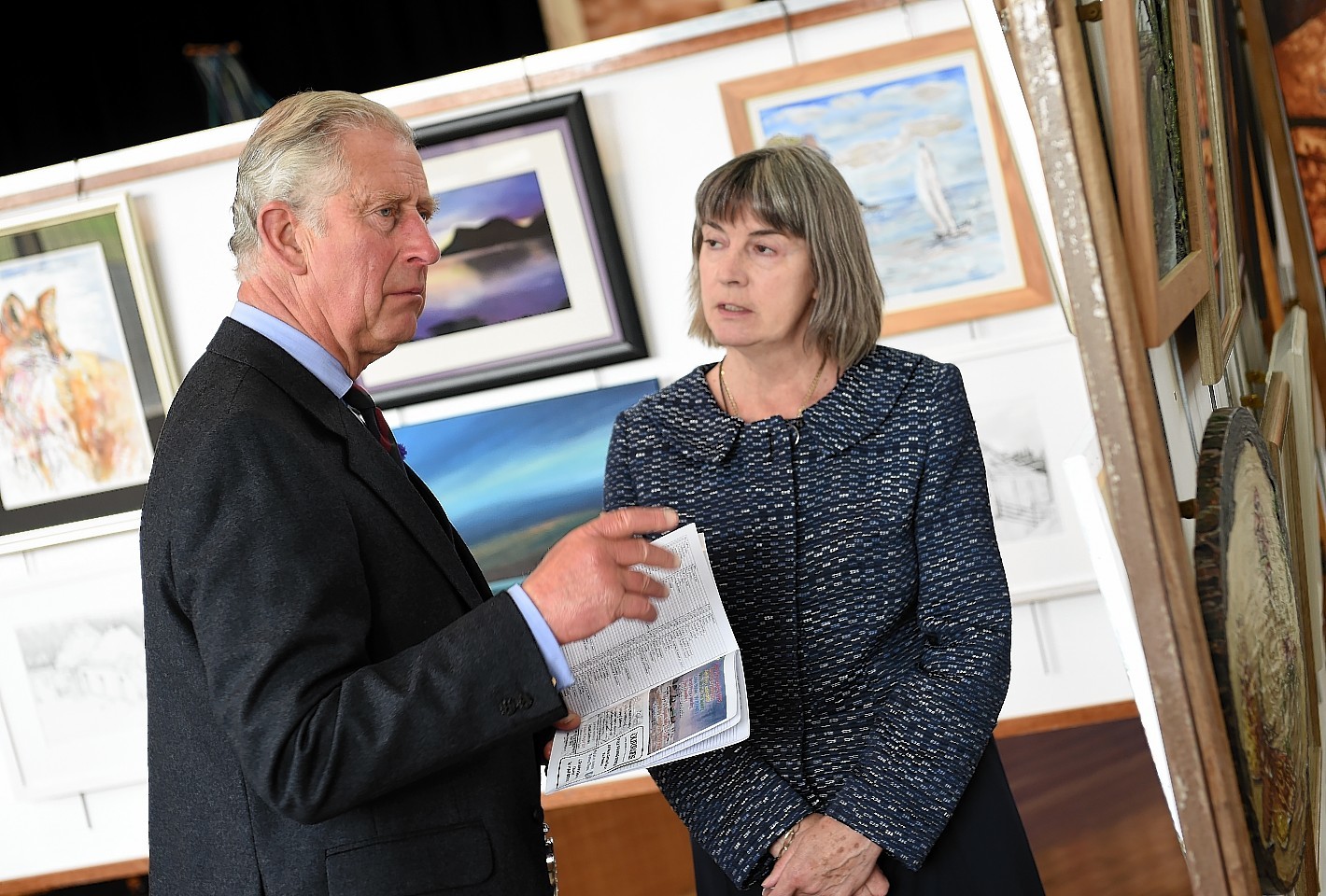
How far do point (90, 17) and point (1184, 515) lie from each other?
213 inches

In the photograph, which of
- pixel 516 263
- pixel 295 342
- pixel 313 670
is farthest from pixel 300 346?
pixel 516 263

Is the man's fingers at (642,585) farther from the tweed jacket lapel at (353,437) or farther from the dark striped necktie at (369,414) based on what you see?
the dark striped necktie at (369,414)

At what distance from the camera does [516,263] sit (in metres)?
3.72

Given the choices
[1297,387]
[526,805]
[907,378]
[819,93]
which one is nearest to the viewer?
[526,805]

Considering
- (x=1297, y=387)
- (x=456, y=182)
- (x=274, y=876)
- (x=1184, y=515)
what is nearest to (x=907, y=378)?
(x=1297, y=387)

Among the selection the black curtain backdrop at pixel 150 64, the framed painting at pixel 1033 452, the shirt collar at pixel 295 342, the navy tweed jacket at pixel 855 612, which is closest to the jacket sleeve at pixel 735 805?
the navy tweed jacket at pixel 855 612

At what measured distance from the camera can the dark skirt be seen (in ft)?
6.32

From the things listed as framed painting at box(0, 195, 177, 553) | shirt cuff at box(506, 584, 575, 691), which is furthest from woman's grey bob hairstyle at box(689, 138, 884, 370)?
framed painting at box(0, 195, 177, 553)

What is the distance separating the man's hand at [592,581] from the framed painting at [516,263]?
2265mm

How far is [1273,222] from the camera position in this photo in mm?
2576

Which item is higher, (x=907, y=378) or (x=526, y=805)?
(x=907, y=378)

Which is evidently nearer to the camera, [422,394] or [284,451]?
[284,451]

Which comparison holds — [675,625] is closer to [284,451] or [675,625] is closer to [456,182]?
[284,451]

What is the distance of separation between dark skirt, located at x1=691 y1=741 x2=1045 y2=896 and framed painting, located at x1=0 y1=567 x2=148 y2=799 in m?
2.77
